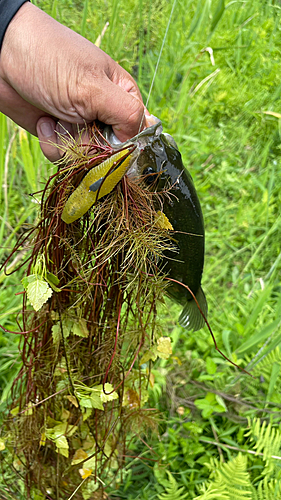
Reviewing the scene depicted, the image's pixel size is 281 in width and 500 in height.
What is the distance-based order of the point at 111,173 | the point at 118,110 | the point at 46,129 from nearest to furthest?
the point at 111,173, the point at 118,110, the point at 46,129

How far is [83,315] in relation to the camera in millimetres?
1149

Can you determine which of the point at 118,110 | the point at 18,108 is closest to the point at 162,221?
the point at 118,110

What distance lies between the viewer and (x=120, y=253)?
3.44 feet

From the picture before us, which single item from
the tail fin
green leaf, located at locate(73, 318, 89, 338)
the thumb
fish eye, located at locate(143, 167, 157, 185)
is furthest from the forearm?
the tail fin

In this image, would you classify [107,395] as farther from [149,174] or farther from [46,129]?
[46,129]

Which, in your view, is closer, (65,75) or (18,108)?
(65,75)

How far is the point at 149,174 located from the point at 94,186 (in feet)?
0.53

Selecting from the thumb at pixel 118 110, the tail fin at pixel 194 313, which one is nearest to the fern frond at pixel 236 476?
the tail fin at pixel 194 313

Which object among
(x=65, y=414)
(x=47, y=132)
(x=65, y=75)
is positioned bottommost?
(x=65, y=414)

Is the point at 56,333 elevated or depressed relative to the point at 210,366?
elevated

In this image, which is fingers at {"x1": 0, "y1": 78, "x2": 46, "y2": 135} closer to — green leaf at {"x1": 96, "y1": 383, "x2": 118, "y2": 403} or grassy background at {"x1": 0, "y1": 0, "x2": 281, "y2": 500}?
grassy background at {"x1": 0, "y1": 0, "x2": 281, "y2": 500}

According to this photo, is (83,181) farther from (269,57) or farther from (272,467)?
(269,57)

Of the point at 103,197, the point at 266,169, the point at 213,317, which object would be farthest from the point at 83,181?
the point at 266,169

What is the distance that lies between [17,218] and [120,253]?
1.60m
